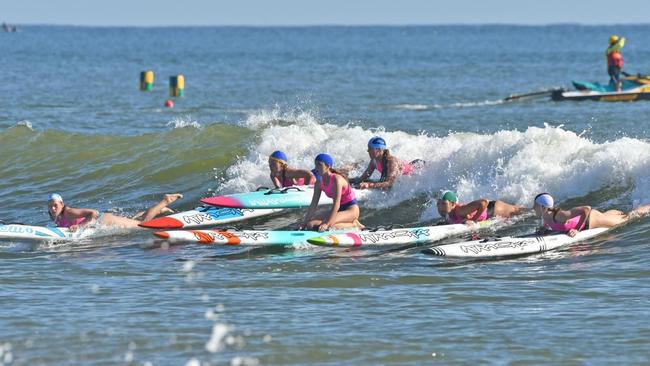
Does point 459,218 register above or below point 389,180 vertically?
below

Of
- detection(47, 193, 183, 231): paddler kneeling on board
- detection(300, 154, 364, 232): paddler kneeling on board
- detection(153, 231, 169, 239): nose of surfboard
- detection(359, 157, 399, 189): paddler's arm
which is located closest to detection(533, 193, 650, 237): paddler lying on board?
detection(300, 154, 364, 232): paddler kneeling on board

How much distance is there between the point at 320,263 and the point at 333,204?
1619 millimetres

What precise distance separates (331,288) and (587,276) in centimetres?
296

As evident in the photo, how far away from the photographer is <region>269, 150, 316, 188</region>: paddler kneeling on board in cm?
1923

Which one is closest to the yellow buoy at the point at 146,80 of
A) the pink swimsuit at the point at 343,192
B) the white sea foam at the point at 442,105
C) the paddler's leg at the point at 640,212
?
the white sea foam at the point at 442,105

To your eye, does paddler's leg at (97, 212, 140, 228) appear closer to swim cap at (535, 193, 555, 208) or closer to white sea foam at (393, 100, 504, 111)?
swim cap at (535, 193, 555, 208)

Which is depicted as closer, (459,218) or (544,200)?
(544,200)

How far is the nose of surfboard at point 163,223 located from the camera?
56.3 ft

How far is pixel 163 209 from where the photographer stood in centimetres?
1855

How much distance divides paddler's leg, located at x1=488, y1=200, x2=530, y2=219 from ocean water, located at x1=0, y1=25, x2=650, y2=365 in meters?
0.26

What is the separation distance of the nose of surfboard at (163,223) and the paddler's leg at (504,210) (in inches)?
179

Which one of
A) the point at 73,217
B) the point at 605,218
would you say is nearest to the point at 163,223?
the point at 73,217

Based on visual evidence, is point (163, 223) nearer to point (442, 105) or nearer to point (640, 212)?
point (640, 212)

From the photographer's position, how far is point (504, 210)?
1727 centimetres
